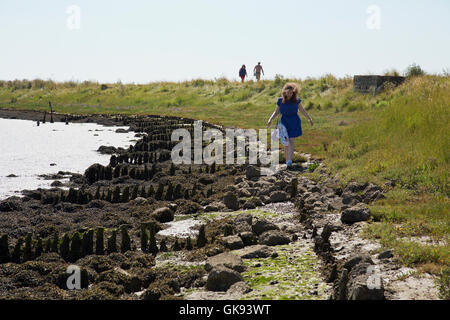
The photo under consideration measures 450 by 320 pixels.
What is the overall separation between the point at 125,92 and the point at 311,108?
80.9 feet

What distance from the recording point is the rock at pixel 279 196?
1095 cm

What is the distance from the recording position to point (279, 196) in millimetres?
10953

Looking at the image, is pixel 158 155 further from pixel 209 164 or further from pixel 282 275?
pixel 282 275

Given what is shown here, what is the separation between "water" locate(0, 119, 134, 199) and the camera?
16078 millimetres

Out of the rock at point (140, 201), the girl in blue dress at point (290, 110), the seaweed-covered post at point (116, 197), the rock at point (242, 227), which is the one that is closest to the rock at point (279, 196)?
the rock at point (242, 227)

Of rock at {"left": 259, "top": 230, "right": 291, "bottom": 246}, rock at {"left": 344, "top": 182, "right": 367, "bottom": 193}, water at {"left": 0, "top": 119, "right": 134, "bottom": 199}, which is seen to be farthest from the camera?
water at {"left": 0, "top": 119, "right": 134, "bottom": 199}

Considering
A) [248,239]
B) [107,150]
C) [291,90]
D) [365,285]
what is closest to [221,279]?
[365,285]

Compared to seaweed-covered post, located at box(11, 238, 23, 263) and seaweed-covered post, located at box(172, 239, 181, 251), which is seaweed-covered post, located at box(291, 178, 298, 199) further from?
seaweed-covered post, located at box(11, 238, 23, 263)

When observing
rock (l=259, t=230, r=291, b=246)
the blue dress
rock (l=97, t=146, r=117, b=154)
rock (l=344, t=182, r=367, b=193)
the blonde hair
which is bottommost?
rock (l=259, t=230, r=291, b=246)

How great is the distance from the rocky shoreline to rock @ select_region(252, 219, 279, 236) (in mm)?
15

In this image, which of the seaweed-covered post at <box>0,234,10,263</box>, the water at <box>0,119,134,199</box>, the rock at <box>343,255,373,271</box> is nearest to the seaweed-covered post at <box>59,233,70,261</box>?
the seaweed-covered post at <box>0,234,10,263</box>

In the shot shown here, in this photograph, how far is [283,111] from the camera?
41.6 feet

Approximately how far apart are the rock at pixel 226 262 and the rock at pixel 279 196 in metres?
3.75
